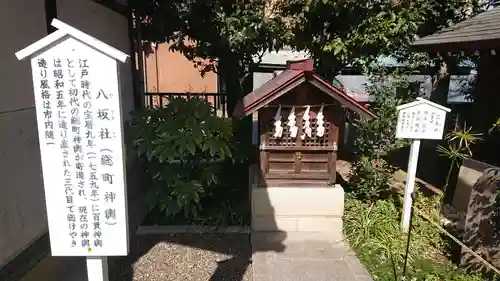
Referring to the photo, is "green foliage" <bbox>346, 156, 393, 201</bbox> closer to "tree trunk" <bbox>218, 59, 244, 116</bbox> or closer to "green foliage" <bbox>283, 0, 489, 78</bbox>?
"green foliage" <bbox>283, 0, 489, 78</bbox>

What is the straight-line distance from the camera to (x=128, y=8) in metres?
6.52

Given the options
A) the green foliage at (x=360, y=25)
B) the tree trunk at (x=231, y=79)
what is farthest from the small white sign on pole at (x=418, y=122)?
the tree trunk at (x=231, y=79)

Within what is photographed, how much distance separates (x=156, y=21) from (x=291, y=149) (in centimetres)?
358

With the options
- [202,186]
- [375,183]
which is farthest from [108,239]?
[375,183]

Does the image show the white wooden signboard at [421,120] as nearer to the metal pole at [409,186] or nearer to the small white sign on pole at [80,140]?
the metal pole at [409,186]

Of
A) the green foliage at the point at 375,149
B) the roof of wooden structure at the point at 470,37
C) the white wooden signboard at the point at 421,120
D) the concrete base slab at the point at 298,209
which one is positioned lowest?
the concrete base slab at the point at 298,209

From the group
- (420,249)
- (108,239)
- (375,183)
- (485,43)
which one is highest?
(485,43)

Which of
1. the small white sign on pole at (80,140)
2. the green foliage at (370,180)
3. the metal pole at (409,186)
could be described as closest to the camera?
the small white sign on pole at (80,140)

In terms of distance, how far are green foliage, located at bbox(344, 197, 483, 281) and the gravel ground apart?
1582mm

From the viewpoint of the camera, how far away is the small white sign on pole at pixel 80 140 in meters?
2.21

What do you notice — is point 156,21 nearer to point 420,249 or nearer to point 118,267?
point 118,267

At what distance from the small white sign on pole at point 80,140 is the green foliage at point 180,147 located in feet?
7.20

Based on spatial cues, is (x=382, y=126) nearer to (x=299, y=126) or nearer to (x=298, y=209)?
(x=299, y=126)

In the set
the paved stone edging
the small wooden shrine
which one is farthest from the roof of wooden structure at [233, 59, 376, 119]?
the paved stone edging
